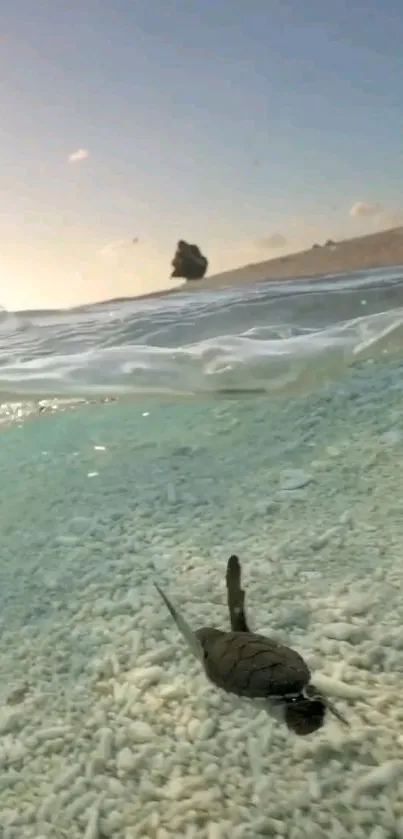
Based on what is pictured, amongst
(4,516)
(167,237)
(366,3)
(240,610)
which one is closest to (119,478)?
(4,516)

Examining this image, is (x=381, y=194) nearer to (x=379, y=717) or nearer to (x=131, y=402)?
(x=131, y=402)

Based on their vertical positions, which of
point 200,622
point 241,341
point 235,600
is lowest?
point 200,622

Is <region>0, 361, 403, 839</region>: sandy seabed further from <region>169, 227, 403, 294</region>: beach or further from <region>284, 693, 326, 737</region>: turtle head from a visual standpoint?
<region>169, 227, 403, 294</region>: beach

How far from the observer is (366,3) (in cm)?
260

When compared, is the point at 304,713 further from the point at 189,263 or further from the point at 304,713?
the point at 189,263

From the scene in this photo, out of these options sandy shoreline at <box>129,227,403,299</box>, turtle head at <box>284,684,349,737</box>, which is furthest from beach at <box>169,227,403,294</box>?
turtle head at <box>284,684,349,737</box>

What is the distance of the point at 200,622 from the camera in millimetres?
1709

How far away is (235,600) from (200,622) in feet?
0.81

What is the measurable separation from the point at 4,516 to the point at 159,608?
3.40ft

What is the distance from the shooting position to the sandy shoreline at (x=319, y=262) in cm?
314

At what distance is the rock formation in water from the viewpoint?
9.94 ft

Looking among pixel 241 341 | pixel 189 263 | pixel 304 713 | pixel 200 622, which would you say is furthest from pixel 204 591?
pixel 241 341

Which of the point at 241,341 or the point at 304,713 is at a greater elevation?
the point at 241,341

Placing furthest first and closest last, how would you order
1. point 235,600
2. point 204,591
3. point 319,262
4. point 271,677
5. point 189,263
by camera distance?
point 319,262 → point 189,263 → point 204,591 → point 235,600 → point 271,677
